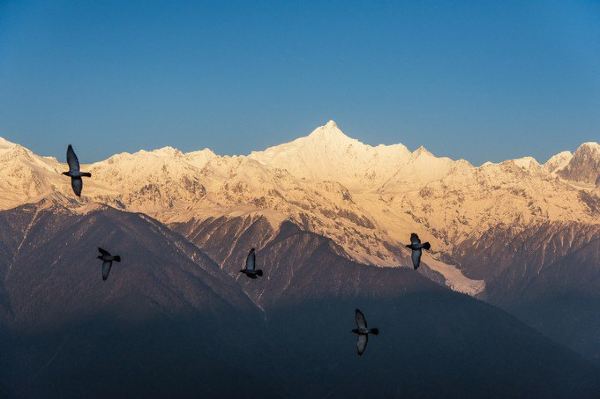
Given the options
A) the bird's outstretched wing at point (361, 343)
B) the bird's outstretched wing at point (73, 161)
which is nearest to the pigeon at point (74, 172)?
the bird's outstretched wing at point (73, 161)

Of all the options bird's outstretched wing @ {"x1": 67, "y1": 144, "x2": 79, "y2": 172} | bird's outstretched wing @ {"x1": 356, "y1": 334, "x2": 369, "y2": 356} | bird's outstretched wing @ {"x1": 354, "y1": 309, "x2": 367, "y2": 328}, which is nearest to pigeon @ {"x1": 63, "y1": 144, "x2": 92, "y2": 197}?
bird's outstretched wing @ {"x1": 67, "y1": 144, "x2": 79, "y2": 172}

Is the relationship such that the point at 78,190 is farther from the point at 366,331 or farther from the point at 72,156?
the point at 366,331

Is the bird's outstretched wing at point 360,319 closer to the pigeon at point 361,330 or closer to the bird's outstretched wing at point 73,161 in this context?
the pigeon at point 361,330

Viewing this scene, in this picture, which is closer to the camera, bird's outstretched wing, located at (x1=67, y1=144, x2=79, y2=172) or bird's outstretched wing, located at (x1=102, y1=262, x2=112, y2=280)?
bird's outstretched wing, located at (x1=67, y1=144, x2=79, y2=172)

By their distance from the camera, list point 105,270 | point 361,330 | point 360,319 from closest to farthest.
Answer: point 360,319
point 361,330
point 105,270

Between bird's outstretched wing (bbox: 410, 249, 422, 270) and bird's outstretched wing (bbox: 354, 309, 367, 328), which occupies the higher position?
bird's outstretched wing (bbox: 410, 249, 422, 270)

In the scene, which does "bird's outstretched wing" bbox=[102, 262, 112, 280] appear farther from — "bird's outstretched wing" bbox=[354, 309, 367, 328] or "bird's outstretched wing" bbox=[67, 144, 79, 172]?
"bird's outstretched wing" bbox=[354, 309, 367, 328]

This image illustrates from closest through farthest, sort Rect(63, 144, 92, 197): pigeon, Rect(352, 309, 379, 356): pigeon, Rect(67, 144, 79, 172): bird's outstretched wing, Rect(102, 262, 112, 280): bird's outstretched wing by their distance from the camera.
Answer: Rect(63, 144, 92, 197): pigeon, Rect(67, 144, 79, 172): bird's outstretched wing, Rect(352, 309, 379, 356): pigeon, Rect(102, 262, 112, 280): bird's outstretched wing

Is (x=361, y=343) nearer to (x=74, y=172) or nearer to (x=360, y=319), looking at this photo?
(x=360, y=319)

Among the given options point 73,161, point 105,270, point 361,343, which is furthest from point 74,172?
point 361,343

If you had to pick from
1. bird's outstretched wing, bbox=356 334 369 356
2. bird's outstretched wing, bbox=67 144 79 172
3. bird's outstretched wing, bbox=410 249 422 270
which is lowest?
bird's outstretched wing, bbox=356 334 369 356

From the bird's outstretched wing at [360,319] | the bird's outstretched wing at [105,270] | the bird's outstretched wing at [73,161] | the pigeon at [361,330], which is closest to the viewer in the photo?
the bird's outstretched wing at [73,161]
